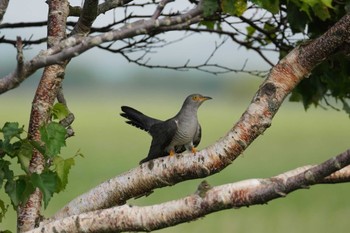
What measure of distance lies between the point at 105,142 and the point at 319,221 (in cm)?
3510

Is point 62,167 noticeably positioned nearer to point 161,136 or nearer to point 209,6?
point 209,6

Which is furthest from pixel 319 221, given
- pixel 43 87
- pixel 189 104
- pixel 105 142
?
pixel 105 142

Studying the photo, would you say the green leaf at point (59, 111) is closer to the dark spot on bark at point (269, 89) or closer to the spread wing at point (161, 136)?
the dark spot on bark at point (269, 89)

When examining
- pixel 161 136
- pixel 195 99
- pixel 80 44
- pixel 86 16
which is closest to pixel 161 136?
pixel 161 136

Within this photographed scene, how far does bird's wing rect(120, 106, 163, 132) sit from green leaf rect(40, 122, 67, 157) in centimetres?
294

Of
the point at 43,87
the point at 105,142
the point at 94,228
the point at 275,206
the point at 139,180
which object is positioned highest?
the point at 105,142

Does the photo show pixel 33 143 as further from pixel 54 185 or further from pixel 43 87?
pixel 43 87

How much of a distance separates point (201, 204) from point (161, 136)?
300cm

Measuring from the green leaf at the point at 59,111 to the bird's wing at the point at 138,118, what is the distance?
2458 millimetres

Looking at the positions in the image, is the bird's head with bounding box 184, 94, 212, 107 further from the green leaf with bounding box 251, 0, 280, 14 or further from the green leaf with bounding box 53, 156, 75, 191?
the green leaf with bounding box 53, 156, 75, 191

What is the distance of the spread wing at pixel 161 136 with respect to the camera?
752 cm

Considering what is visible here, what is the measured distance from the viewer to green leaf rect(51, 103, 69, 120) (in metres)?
5.57

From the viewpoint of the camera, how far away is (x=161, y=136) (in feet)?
25.2

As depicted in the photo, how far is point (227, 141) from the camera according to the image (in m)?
5.21
